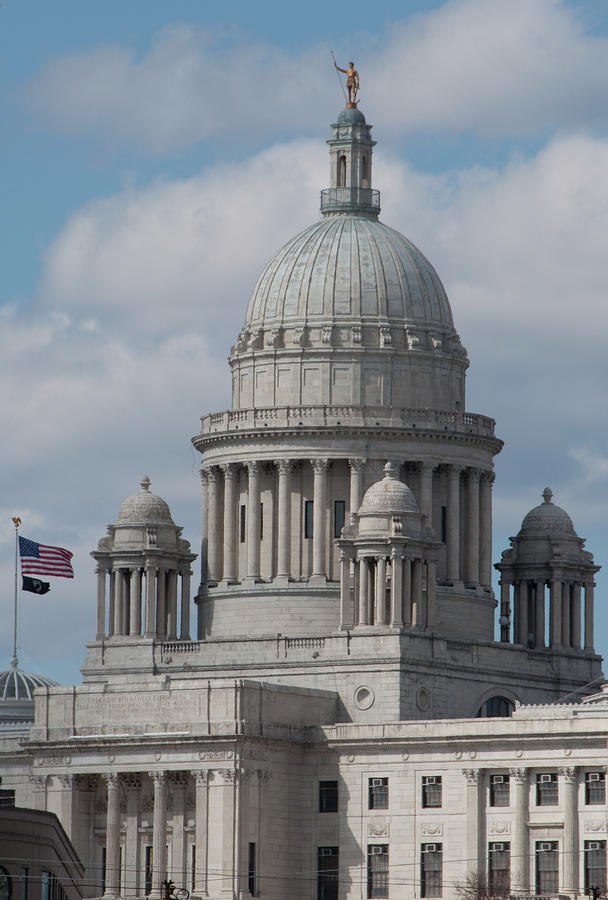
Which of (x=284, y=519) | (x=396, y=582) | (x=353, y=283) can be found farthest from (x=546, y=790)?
(x=353, y=283)

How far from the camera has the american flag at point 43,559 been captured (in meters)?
193

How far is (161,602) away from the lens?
197m

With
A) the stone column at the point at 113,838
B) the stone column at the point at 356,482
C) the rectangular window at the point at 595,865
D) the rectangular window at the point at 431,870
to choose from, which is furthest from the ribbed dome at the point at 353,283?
the rectangular window at the point at 595,865

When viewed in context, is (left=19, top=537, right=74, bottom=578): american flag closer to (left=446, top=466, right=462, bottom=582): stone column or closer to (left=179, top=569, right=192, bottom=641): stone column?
(left=179, top=569, right=192, bottom=641): stone column

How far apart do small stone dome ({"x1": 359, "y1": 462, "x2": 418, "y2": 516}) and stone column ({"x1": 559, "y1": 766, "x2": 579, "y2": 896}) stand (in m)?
19.7

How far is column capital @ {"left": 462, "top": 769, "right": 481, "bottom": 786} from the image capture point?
175375mm

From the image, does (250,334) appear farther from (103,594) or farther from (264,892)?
(264,892)

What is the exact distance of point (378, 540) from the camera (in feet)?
605

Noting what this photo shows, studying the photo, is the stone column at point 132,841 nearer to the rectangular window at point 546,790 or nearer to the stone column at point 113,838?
the stone column at point 113,838

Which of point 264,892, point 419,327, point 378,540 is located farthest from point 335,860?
point 419,327

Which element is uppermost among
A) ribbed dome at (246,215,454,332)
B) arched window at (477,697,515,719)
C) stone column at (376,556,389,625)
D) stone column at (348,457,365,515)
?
ribbed dome at (246,215,454,332)

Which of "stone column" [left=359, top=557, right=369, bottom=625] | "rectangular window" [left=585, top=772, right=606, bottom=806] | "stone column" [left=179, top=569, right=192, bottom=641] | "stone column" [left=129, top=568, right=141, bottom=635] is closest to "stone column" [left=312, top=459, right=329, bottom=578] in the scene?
"stone column" [left=359, top=557, right=369, bottom=625]

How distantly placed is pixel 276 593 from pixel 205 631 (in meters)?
6.33

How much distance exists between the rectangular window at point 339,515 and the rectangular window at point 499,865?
26100 mm
